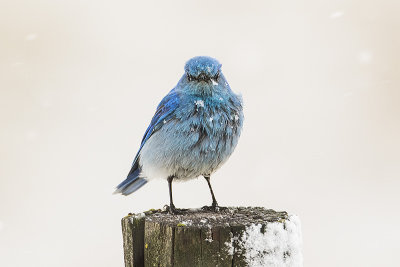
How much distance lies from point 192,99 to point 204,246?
5.63 ft

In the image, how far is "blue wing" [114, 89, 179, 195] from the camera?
4598 millimetres

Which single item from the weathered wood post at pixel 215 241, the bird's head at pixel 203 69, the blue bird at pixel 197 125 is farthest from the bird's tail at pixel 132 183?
the weathered wood post at pixel 215 241

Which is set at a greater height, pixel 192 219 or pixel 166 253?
pixel 192 219

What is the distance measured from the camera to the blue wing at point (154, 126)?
4.60 meters

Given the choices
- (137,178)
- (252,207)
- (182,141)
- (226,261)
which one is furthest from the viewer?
(137,178)

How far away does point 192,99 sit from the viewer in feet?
14.7

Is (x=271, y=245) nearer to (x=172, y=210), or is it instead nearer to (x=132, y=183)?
(x=172, y=210)

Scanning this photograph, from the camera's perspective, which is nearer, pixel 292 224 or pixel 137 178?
pixel 292 224

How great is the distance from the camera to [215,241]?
307 cm

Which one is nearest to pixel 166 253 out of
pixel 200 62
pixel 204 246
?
pixel 204 246

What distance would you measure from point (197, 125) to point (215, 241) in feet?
5.01

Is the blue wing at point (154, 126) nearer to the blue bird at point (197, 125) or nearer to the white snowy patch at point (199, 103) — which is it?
the blue bird at point (197, 125)

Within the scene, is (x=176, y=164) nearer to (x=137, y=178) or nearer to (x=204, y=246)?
(x=137, y=178)

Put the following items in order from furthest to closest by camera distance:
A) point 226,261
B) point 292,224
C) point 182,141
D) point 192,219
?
1. point 182,141
2. point 192,219
3. point 292,224
4. point 226,261
